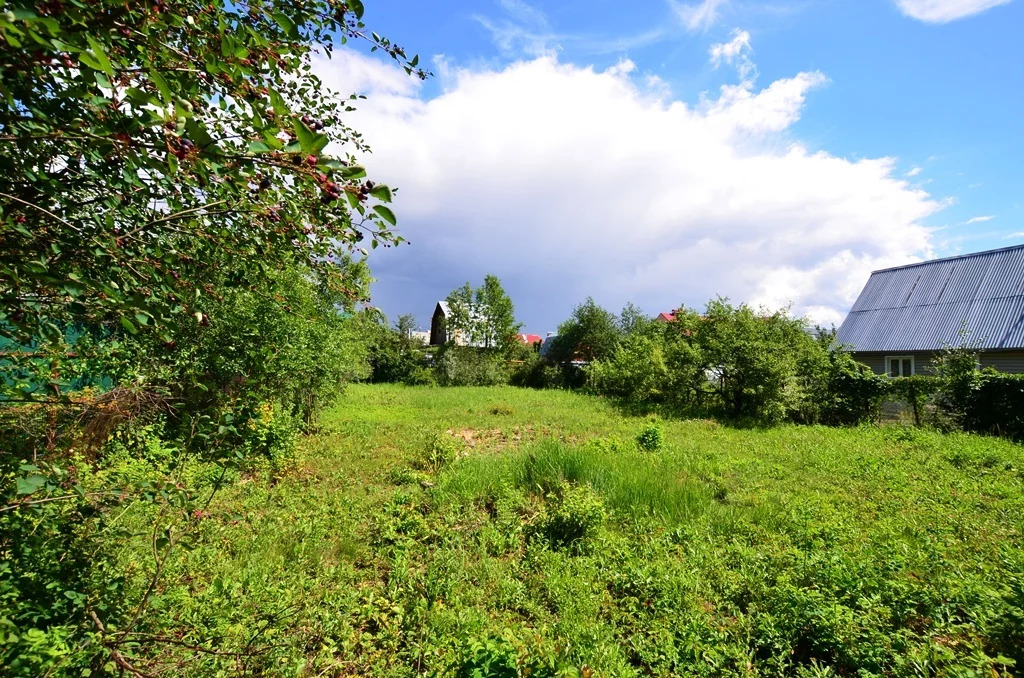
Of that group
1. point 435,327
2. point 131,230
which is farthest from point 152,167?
point 435,327

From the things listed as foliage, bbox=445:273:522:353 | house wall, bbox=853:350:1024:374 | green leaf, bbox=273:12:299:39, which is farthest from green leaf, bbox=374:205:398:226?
foliage, bbox=445:273:522:353

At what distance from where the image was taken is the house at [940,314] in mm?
16562

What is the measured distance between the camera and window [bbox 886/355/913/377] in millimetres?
18859

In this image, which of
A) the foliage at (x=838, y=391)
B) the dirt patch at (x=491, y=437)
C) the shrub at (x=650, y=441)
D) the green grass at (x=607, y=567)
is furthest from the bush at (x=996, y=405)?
the dirt patch at (x=491, y=437)

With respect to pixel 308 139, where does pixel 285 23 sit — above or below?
above

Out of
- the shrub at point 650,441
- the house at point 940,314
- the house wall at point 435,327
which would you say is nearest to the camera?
the shrub at point 650,441

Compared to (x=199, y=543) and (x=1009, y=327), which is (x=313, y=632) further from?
(x=1009, y=327)

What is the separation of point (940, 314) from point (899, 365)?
2.65 meters

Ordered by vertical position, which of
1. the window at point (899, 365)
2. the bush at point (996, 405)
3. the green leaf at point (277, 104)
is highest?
the window at point (899, 365)

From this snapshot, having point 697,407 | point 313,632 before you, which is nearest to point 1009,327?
point 697,407

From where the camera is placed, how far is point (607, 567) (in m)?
4.19

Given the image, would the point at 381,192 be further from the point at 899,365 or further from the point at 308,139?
the point at 899,365

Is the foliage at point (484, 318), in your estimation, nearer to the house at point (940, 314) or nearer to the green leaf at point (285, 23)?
the house at point (940, 314)

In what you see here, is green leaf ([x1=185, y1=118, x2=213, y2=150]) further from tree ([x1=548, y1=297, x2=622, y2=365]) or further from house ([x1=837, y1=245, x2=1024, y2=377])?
tree ([x1=548, y1=297, x2=622, y2=365])
